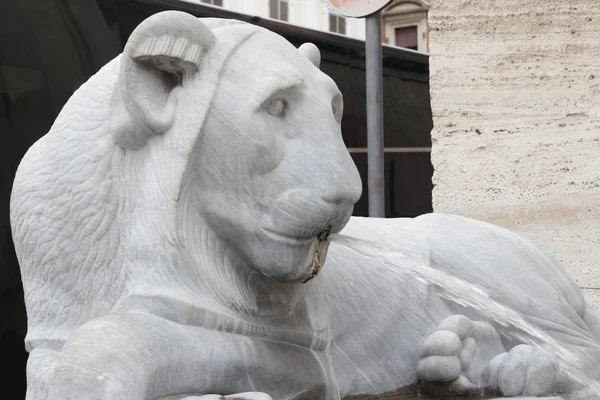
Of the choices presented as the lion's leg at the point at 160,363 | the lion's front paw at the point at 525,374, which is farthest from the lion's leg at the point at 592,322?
the lion's leg at the point at 160,363

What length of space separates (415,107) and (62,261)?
4.73 m

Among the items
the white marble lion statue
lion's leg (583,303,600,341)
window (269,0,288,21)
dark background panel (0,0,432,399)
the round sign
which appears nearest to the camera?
the white marble lion statue

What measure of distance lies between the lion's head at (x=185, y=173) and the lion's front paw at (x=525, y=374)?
598 mm

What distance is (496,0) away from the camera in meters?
4.35

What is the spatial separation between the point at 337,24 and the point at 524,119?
1306 cm

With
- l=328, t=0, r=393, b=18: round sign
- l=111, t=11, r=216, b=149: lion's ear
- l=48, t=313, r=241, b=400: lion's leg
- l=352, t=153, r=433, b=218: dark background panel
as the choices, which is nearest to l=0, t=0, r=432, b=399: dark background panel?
l=328, t=0, r=393, b=18: round sign

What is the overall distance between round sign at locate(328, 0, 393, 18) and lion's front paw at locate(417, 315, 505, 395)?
1.56 meters

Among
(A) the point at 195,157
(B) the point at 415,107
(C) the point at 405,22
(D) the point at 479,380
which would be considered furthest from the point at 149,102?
(C) the point at 405,22

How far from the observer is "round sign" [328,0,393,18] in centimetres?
383

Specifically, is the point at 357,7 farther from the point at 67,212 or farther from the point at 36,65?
the point at 67,212

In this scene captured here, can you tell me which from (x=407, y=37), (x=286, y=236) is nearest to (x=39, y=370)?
(x=286, y=236)

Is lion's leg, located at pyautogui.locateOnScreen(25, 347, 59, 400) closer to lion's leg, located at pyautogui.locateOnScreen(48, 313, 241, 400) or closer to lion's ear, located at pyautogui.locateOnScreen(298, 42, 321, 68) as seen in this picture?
lion's leg, located at pyautogui.locateOnScreen(48, 313, 241, 400)

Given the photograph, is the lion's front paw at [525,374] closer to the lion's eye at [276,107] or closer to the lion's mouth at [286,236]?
the lion's mouth at [286,236]

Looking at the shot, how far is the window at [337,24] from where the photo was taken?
55.3 feet
